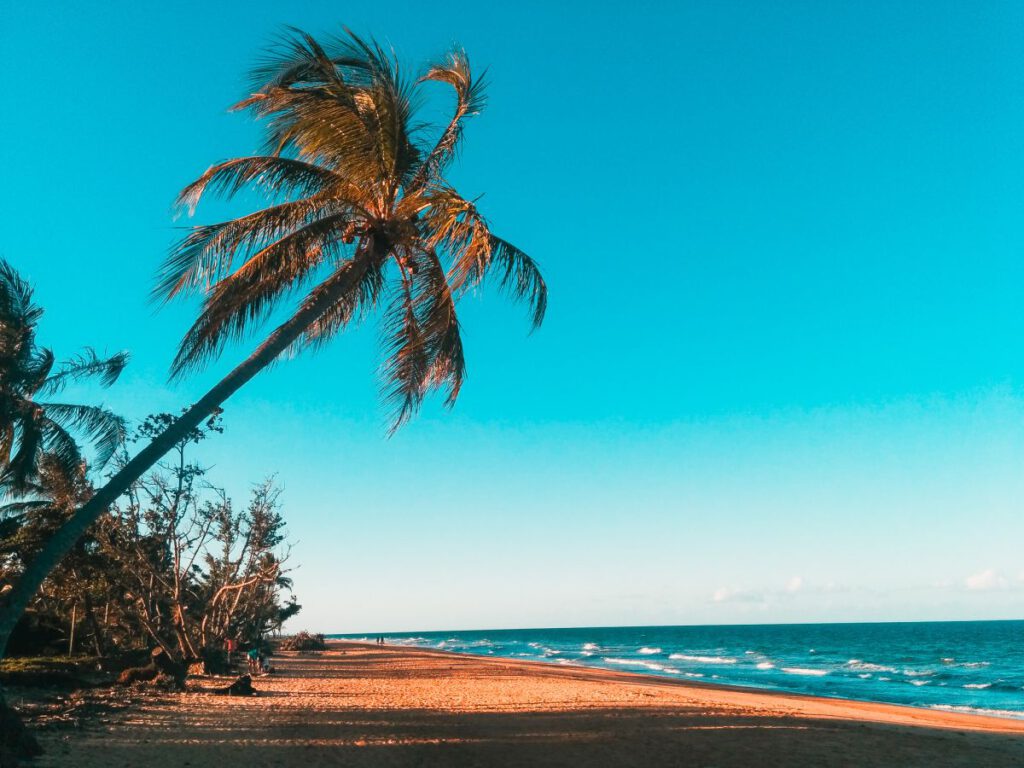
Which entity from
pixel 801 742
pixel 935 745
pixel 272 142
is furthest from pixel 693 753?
pixel 272 142

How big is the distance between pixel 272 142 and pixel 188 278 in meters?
2.17

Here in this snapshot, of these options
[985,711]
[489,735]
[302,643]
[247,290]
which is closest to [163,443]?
[247,290]

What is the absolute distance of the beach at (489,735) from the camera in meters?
9.54

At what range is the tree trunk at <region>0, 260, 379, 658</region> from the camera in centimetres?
666

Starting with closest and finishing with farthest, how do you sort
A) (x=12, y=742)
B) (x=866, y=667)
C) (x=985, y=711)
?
(x=12, y=742) < (x=985, y=711) < (x=866, y=667)

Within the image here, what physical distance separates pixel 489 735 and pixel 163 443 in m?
7.59

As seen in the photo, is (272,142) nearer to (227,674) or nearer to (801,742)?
(801,742)

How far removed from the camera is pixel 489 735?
11680 mm

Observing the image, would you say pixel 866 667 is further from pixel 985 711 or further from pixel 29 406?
pixel 29 406

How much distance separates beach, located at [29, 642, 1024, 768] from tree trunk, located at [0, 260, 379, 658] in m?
2.46

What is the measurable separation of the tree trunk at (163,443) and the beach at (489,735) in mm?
2464

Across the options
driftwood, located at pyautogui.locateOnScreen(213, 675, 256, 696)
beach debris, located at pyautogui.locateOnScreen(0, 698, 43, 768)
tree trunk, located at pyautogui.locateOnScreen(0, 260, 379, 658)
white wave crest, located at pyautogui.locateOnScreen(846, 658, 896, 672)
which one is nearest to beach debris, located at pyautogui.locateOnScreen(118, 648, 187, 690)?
driftwood, located at pyautogui.locateOnScreen(213, 675, 256, 696)

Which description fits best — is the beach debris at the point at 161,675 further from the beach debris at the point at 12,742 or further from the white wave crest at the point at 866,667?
the white wave crest at the point at 866,667

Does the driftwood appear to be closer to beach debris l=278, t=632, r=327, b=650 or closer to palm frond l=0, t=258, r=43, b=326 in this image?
palm frond l=0, t=258, r=43, b=326
